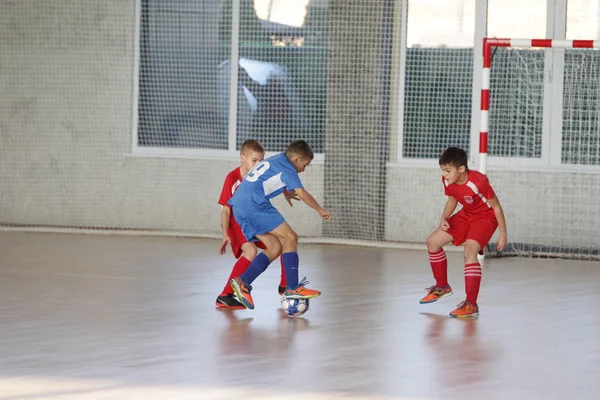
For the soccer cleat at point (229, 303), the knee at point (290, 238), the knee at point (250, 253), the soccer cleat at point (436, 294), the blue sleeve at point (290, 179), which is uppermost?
the blue sleeve at point (290, 179)

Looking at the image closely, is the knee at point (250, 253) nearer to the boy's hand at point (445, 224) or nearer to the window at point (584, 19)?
the boy's hand at point (445, 224)

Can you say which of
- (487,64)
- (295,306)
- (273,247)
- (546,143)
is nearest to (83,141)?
(487,64)

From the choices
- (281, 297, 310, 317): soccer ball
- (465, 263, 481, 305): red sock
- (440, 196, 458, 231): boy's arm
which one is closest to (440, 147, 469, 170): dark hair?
(440, 196, 458, 231): boy's arm

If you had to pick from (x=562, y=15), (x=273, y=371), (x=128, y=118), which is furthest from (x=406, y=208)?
Result: (x=273, y=371)

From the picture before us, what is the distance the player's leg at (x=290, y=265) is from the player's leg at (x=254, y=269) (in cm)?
6

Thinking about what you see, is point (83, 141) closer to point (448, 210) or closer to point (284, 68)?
point (284, 68)

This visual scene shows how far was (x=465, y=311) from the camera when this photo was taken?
19.7ft

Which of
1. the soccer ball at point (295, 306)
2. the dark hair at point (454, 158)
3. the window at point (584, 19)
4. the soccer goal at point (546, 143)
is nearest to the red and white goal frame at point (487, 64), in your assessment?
the soccer goal at point (546, 143)

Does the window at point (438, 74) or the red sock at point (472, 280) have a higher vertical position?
the window at point (438, 74)

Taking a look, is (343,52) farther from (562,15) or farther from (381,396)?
(381,396)

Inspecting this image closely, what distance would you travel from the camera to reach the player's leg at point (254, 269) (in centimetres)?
591

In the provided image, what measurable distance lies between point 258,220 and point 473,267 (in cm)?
128

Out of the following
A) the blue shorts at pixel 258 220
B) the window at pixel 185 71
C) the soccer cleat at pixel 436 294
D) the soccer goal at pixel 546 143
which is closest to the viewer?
the blue shorts at pixel 258 220

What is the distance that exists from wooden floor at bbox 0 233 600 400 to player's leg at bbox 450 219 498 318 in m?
0.10
